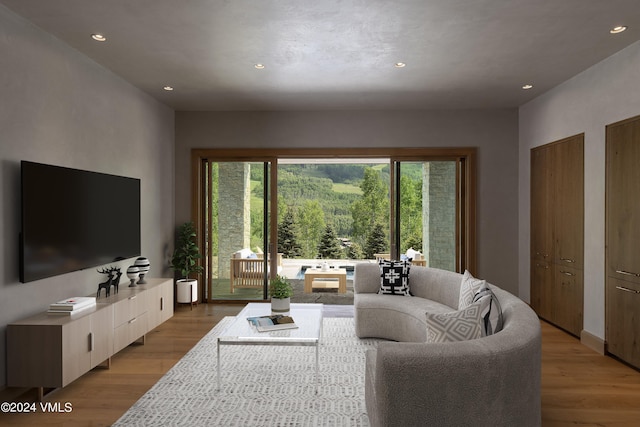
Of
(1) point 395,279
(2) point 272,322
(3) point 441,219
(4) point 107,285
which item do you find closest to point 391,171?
(3) point 441,219

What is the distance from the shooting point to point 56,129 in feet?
11.9

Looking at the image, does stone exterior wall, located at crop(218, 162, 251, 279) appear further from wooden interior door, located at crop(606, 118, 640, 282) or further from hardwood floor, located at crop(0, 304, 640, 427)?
wooden interior door, located at crop(606, 118, 640, 282)

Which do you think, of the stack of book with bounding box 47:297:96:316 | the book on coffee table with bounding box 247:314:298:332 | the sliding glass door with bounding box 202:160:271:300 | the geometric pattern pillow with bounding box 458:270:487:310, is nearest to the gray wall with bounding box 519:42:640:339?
the geometric pattern pillow with bounding box 458:270:487:310

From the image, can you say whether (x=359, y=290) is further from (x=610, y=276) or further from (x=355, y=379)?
(x=610, y=276)

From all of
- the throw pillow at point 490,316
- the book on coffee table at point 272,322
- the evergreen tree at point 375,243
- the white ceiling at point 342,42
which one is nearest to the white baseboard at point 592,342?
the throw pillow at point 490,316

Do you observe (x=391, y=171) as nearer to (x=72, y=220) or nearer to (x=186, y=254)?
(x=186, y=254)

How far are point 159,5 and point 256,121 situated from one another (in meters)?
3.27

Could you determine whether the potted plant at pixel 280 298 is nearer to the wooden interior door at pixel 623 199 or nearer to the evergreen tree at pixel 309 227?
the wooden interior door at pixel 623 199

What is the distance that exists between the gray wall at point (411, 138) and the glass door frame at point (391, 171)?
0.30 ft

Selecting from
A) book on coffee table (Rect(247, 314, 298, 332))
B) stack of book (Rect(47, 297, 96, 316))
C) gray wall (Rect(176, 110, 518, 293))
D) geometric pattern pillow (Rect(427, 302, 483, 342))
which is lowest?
book on coffee table (Rect(247, 314, 298, 332))

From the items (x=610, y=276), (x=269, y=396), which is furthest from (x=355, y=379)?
(x=610, y=276)

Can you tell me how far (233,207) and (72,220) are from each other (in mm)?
2778

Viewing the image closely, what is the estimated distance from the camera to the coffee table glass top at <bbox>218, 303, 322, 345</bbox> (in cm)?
318

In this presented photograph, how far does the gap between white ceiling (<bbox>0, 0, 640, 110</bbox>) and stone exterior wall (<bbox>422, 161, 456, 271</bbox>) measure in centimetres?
134
